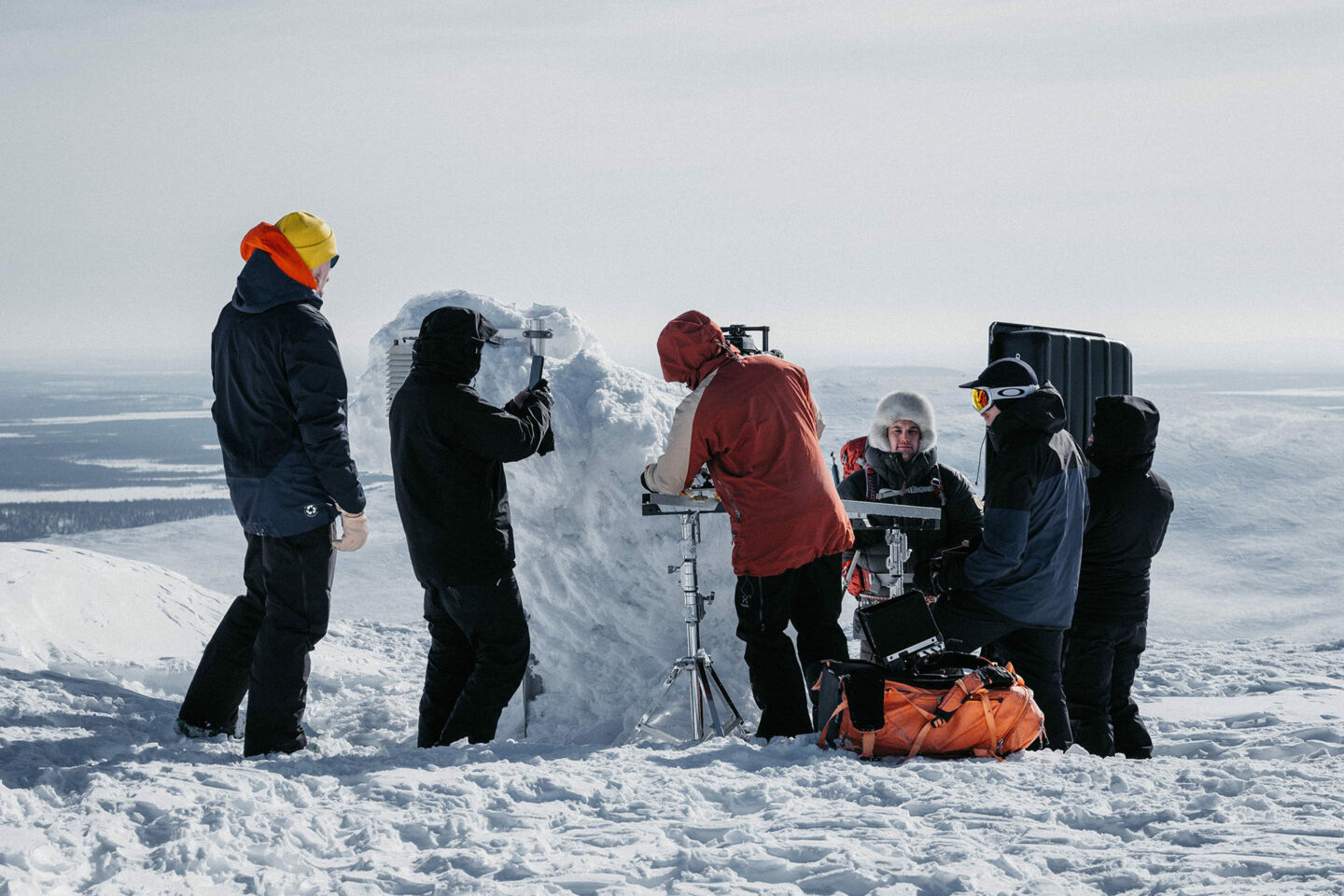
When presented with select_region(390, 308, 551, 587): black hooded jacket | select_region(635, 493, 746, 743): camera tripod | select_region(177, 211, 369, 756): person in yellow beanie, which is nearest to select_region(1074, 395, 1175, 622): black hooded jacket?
select_region(635, 493, 746, 743): camera tripod

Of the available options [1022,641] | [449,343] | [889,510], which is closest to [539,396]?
[449,343]

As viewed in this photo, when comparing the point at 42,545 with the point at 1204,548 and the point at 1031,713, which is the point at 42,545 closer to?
the point at 1031,713

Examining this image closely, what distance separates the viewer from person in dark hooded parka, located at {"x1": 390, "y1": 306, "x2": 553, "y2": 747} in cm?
380

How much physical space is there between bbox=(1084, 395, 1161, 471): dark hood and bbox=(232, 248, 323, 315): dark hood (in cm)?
344

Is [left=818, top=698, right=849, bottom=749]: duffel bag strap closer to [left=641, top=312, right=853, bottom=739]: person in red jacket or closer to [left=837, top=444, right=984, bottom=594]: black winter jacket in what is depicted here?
[left=641, top=312, right=853, bottom=739]: person in red jacket

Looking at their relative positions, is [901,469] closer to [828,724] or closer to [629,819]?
[828,724]

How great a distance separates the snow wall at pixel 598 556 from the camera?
650 centimetres

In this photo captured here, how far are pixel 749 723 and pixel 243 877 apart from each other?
3835 millimetres

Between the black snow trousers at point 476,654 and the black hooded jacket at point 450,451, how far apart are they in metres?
0.08

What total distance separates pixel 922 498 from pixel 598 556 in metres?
2.54

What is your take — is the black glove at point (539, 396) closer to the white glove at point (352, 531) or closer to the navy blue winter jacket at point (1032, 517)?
the white glove at point (352, 531)

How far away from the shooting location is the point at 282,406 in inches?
146

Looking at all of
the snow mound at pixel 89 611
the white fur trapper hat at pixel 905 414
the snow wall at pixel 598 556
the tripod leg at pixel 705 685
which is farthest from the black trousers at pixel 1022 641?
the snow mound at pixel 89 611

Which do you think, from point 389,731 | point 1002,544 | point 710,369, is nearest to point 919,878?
point 1002,544
